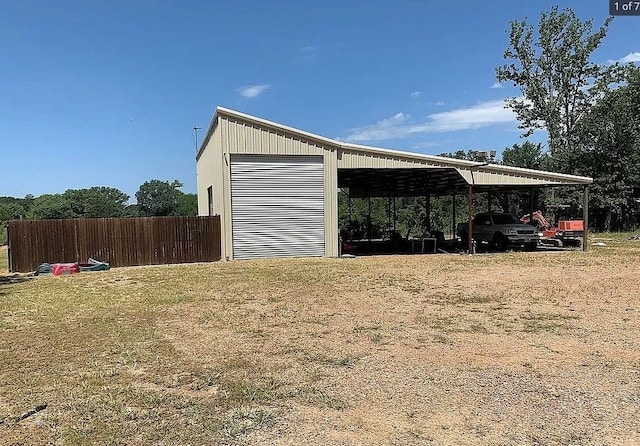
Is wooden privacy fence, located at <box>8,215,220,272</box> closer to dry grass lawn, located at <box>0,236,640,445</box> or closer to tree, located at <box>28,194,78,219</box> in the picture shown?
dry grass lawn, located at <box>0,236,640,445</box>

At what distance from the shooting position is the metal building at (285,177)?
17594 mm

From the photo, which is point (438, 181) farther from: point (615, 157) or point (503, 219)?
point (615, 157)

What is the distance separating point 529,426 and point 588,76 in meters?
42.4

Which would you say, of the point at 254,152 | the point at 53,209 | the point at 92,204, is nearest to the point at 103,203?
the point at 92,204

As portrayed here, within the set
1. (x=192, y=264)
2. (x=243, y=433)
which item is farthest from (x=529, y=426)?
(x=192, y=264)

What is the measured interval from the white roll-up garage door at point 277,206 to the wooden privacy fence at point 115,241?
3.60 ft

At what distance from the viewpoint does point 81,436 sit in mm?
3646

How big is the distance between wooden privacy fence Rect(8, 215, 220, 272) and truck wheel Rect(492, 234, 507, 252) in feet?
39.6

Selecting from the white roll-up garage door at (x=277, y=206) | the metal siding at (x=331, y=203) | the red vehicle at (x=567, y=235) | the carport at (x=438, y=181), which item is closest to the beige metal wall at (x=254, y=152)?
the metal siding at (x=331, y=203)

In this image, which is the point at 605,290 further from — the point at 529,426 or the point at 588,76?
the point at 588,76

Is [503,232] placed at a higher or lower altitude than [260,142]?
lower

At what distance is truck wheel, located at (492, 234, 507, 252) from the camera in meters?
21.2

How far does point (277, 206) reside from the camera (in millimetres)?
18078

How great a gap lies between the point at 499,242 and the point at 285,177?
10.1 meters
